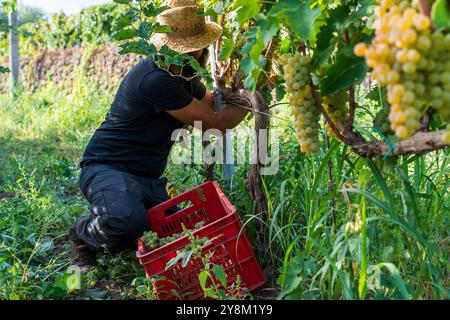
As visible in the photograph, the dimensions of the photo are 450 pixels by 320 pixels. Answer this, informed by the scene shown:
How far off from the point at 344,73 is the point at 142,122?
5.01 ft

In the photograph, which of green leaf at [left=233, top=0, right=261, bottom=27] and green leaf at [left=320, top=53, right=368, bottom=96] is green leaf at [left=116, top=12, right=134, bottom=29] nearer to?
green leaf at [left=233, top=0, right=261, bottom=27]

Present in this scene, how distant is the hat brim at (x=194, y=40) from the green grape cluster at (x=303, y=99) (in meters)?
0.96

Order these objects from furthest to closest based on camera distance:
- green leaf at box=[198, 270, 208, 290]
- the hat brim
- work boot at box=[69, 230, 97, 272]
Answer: work boot at box=[69, 230, 97, 272] → the hat brim → green leaf at box=[198, 270, 208, 290]

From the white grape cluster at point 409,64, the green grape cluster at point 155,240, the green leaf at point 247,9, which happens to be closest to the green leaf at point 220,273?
the green grape cluster at point 155,240

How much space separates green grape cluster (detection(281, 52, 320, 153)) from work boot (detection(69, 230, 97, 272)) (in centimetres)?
157

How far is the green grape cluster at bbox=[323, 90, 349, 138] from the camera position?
6.23ft

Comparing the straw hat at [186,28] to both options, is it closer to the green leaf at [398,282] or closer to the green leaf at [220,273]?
the green leaf at [220,273]

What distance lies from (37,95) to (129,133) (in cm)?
618

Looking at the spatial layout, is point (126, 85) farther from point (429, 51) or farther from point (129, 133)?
point (429, 51)

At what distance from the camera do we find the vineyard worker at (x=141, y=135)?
279 cm

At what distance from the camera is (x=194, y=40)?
2783 millimetres

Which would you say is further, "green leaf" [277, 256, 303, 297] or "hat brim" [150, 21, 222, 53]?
"hat brim" [150, 21, 222, 53]

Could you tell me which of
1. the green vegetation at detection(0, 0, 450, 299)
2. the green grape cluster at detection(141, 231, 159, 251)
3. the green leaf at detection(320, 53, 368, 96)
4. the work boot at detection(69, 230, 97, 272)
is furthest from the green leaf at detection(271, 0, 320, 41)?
the work boot at detection(69, 230, 97, 272)
